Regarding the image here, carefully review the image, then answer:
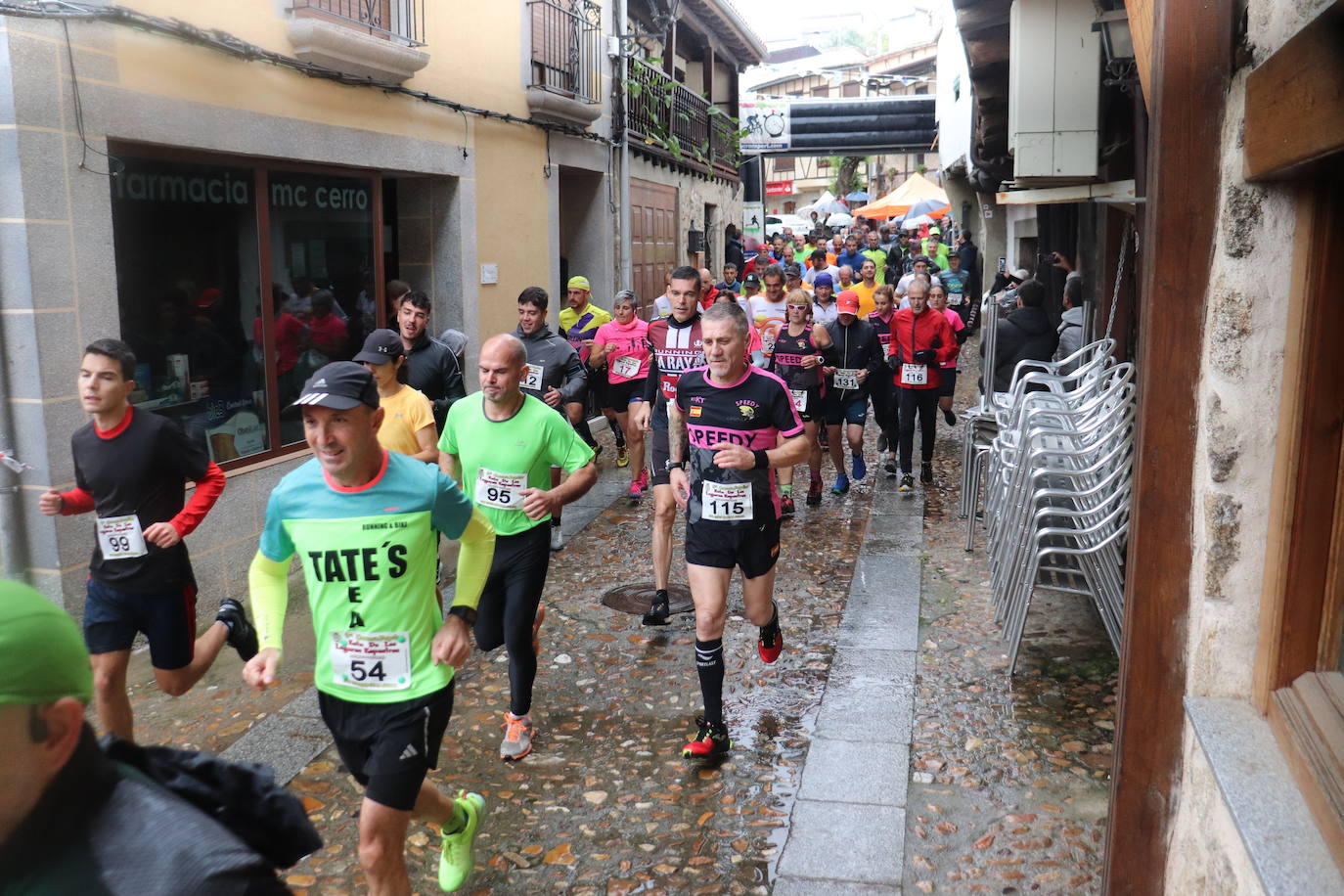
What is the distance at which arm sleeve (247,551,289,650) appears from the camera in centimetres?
362

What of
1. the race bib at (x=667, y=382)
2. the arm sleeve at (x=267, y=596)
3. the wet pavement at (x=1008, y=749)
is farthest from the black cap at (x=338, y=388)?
the race bib at (x=667, y=382)

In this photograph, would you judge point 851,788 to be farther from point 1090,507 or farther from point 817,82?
point 817,82

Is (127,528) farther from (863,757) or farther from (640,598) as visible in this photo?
(640,598)

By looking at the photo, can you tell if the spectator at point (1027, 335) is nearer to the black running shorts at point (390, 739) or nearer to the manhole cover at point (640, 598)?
the manhole cover at point (640, 598)

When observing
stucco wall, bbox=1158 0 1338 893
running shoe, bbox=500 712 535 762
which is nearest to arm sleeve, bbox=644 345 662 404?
running shoe, bbox=500 712 535 762

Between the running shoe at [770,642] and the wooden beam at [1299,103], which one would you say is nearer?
the wooden beam at [1299,103]

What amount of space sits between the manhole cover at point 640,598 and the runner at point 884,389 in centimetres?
391

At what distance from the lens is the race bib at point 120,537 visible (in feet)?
15.5

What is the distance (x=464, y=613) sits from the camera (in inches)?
148

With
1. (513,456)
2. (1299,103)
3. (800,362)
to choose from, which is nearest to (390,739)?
(513,456)

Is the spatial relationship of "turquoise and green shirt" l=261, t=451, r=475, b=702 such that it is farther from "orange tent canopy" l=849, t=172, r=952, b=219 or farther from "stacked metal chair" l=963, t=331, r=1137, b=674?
"orange tent canopy" l=849, t=172, r=952, b=219

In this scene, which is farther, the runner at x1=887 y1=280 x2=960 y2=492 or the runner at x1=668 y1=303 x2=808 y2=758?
the runner at x1=887 y1=280 x2=960 y2=492

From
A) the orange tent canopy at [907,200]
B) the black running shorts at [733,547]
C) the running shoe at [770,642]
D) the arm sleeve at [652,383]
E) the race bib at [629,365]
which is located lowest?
the running shoe at [770,642]

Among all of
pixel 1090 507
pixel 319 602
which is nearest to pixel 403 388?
pixel 319 602
